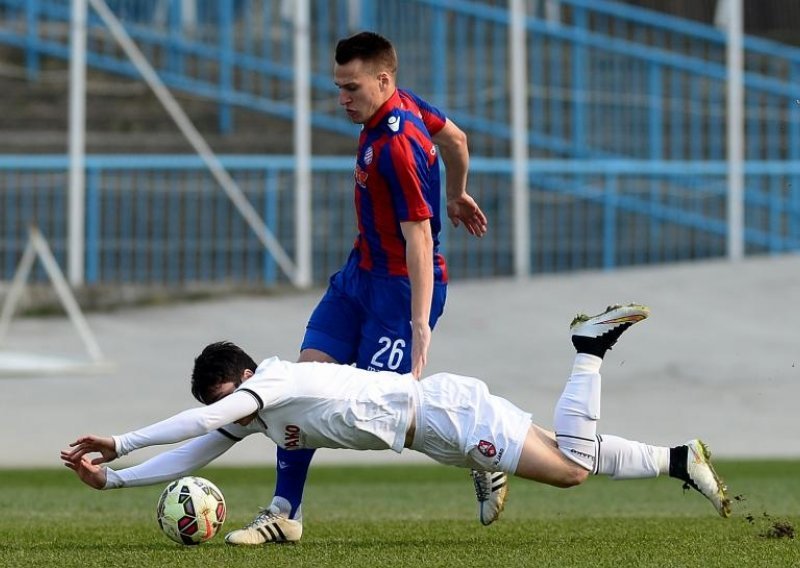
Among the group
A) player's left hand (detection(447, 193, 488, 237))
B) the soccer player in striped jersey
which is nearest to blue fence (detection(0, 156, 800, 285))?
player's left hand (detection(447, 193, 488, 237))

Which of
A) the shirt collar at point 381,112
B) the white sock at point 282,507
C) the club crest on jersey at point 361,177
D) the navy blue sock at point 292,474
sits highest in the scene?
the shirt collar at point 381,112

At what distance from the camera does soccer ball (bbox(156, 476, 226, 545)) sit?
24.9 feet

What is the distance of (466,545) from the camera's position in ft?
24.9

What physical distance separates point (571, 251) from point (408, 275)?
48.7 feet

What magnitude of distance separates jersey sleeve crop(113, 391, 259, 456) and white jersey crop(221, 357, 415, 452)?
0.25 metres

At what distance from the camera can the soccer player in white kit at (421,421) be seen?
7160 millimetres

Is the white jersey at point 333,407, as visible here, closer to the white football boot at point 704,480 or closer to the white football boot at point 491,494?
the white football boot at point 491,494

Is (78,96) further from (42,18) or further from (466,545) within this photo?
(466,545)

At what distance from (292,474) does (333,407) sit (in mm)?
846

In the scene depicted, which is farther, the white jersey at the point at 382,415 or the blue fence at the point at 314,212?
the blue fence at the point at 314,212

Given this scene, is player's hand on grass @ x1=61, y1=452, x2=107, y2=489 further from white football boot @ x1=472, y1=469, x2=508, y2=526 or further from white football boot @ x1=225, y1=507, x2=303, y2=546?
white football boot @ x1=472, y1=469, x2=508, y2=526

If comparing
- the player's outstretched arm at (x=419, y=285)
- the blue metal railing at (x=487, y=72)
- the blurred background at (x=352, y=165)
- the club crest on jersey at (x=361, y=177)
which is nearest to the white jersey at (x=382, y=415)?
the player's outstretched arm at (x=419, y=285)

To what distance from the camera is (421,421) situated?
24.0ft

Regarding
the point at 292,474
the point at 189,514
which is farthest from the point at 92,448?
the point at 292,474
